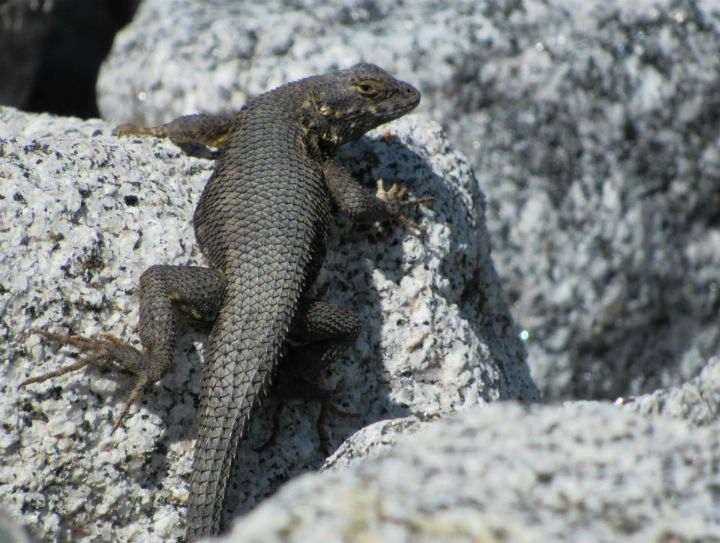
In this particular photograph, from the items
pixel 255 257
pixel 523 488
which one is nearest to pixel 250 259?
pixel 255 257

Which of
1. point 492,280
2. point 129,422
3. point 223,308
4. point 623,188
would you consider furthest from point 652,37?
point 129,422

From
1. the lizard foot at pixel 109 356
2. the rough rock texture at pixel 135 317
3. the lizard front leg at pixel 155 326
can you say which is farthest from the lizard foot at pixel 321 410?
the lizard foot at pixel 109 356

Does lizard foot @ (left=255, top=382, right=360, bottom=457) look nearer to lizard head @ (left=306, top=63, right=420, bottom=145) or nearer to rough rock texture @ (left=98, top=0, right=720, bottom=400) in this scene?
lizard head @ (left=306, top=63, right=420, bottom=145)

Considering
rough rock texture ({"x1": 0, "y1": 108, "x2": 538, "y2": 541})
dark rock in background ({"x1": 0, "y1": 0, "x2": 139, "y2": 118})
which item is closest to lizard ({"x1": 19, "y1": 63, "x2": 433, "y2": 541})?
rough rock texture ({"x1": 0, "y1": 108, "x2": 538, "y2": 541})

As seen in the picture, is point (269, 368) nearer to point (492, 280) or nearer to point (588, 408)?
point (588, 408)

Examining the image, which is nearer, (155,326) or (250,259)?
(155,326)

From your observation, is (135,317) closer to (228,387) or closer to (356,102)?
Answer: (228,387)
